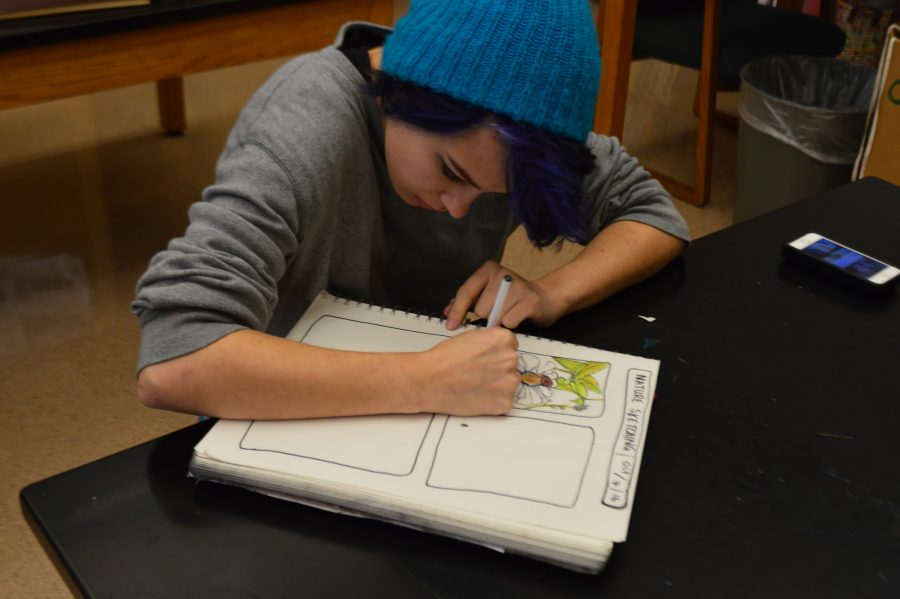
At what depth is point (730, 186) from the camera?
2658 mm

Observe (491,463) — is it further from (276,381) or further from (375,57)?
(375,57)

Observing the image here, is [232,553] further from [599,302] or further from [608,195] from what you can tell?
[608,195]

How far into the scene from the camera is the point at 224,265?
0.73 metres

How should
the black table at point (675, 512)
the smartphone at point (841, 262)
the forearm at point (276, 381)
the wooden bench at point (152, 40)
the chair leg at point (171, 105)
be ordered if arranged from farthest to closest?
the chair leg at point (171, 105) < the wooden bench at point (152, 40) < the smartphone at point (841, 262) < the forearm at point (276, 381) < the black table at point (675, 512)

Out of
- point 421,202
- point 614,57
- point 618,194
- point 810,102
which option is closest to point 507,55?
point 421,202

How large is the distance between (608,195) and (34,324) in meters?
1.36

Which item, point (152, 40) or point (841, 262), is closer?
point (841, 262)

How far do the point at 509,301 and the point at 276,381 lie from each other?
265 mm

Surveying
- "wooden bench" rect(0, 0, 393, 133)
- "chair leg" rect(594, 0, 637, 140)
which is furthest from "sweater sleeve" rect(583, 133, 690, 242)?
"chair leg" rect(594, 0, 637, 140)

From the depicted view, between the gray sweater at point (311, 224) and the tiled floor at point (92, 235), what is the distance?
2.38 feet

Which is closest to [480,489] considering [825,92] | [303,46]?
[303,46]

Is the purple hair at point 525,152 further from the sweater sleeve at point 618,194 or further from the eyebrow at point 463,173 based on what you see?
the sweater sleeve at point 618,194

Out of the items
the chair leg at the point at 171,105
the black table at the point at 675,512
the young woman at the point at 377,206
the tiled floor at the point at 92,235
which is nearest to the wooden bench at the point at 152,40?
the tiled floor at the point at 92,235

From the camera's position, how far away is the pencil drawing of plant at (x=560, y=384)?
0.71 meters
